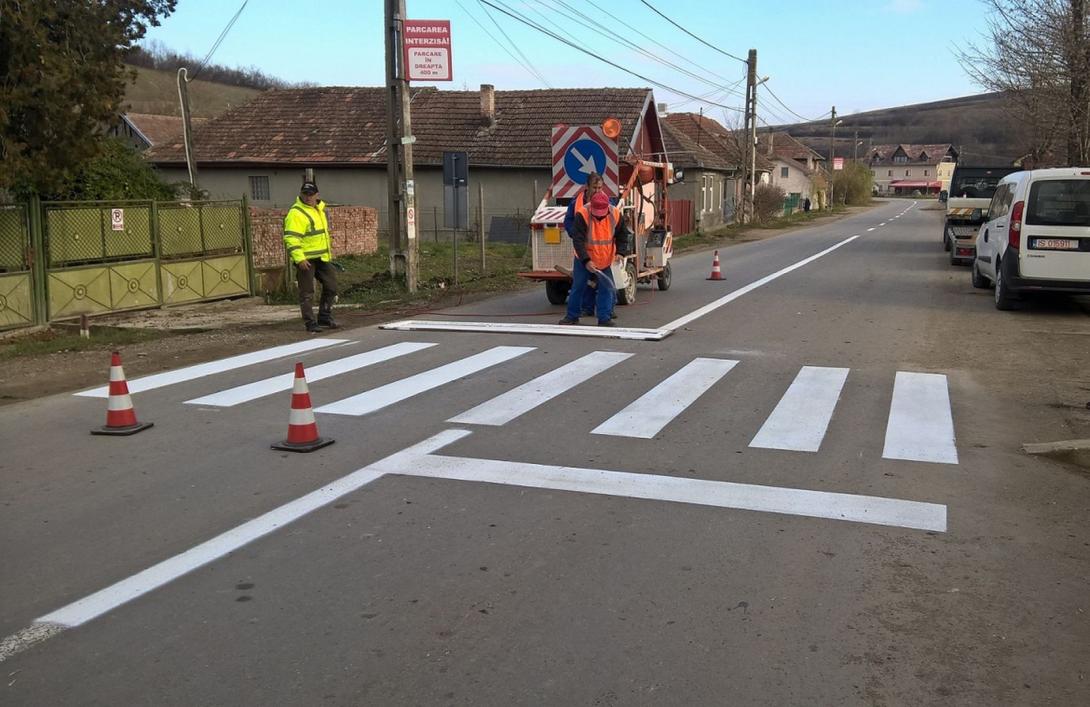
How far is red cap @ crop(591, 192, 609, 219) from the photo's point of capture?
12.3 metres

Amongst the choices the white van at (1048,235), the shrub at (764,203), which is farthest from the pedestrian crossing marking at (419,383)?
the shrub at (764,203)

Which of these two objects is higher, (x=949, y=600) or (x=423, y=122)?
(x=423, y=122)

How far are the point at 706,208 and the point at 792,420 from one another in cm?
3847

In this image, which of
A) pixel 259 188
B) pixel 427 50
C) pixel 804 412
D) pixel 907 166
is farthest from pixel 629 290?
pixel 907 166

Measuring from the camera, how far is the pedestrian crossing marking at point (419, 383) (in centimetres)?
807

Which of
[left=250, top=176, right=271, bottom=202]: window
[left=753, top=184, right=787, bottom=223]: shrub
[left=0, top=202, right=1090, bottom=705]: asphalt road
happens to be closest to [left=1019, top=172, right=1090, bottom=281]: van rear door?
[left=0, top=202, right=1090, bottom=705]: asphalt road

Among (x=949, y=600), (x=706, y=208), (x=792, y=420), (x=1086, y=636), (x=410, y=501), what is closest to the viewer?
(x=1086, y=636)

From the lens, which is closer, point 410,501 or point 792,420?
point 410,501

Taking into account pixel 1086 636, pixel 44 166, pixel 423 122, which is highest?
pixel 423 122

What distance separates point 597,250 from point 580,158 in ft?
7.59

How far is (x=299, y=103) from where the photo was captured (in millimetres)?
39500

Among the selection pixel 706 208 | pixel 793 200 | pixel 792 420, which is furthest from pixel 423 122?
pixel 793 200

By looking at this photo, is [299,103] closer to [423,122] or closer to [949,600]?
[423,122]

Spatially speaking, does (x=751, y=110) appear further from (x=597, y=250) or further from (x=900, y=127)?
(x=900, y=127)
